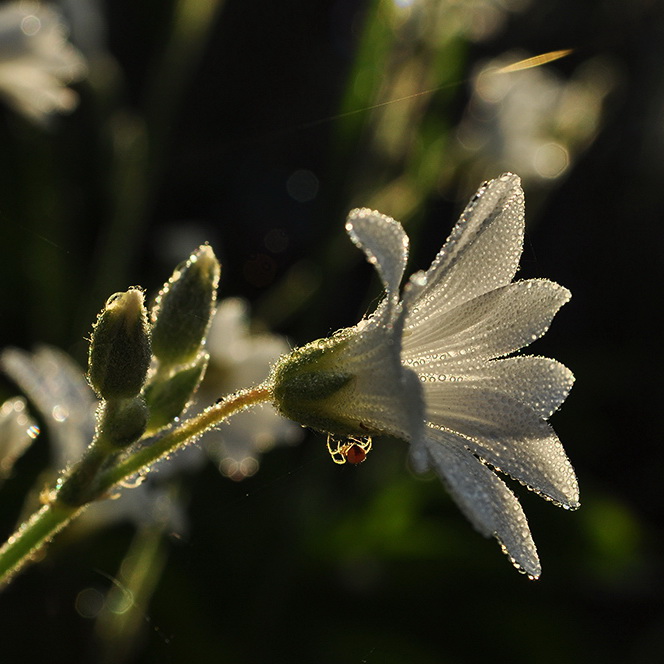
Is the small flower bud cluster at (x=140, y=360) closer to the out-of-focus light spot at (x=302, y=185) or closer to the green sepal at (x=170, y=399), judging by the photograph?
the green sepal at (x=170, y=399)

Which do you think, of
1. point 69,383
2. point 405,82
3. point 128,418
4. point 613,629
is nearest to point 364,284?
point 405,82

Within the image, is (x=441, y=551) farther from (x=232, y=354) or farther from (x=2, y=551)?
(x=2, y=551)

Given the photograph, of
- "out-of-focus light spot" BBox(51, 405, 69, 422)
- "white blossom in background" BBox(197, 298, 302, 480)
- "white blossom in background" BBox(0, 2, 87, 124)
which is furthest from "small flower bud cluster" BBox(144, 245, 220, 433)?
"white blossom in background" BBox(0, 2, 87, 124)

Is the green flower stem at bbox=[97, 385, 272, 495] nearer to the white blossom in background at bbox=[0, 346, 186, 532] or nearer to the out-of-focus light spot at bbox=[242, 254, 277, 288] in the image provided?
the white blossom in background at bbox=[0, 346, 186, 532]

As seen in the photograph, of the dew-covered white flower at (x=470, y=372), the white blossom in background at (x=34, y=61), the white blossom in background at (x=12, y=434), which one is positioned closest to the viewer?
the dew-covered white flower at (x=470, y=372)

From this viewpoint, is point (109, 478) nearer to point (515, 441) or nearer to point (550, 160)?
point (515, 441)

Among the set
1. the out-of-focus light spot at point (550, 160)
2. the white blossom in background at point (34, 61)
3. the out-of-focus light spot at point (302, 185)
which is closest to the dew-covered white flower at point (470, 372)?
the white blossom in background at point (34, 61)
